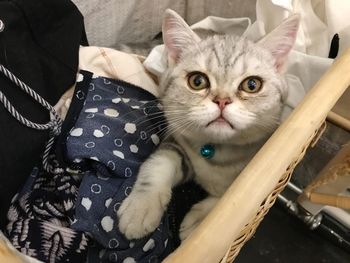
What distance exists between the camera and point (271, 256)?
4.40ft

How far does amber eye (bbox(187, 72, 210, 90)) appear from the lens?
83cm

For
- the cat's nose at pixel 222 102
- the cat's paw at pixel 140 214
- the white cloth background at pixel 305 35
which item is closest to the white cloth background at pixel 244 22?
the white cloth background at pixel 305 35

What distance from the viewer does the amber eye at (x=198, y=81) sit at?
0.83m

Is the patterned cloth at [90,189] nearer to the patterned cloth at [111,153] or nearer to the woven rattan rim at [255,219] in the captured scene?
the patterned cloth at [111,153]

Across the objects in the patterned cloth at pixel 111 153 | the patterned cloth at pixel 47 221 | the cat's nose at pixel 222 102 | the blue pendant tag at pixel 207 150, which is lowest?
the patterned cloth at pixel 47 221

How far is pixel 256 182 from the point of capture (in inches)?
19.9

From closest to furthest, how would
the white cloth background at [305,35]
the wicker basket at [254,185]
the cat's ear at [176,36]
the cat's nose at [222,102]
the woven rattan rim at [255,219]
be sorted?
the wicker basket at [254,185] → the woven rattan rim at [255,219] → the cat's nose at [222,102] → the cat's ear at [176,36] → the white cloth background at [305,35]

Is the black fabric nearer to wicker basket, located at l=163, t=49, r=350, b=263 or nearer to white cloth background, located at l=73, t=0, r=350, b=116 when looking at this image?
white cloth background, located at l=73, t=0, r=350, b=116

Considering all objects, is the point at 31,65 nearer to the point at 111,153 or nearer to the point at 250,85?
the point at 111,153

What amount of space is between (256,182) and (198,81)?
15.1 inches

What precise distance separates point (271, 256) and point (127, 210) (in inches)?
29.4

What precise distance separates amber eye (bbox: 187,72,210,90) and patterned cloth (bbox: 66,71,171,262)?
16 cm

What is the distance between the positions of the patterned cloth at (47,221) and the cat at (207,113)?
12 centimetres

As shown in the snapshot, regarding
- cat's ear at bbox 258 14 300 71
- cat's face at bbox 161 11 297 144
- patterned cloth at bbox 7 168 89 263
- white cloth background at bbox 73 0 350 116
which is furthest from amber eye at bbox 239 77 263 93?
patterned cloth at bbox 7 168 89 263
